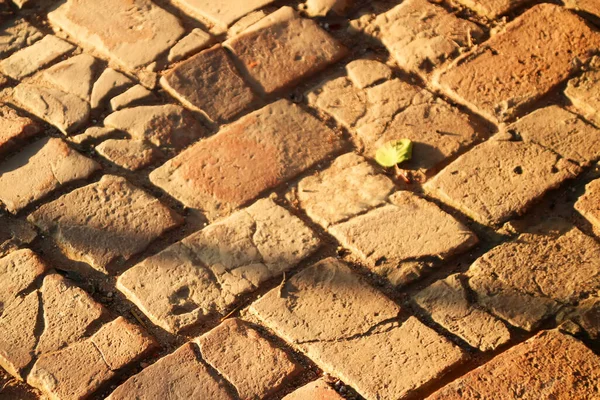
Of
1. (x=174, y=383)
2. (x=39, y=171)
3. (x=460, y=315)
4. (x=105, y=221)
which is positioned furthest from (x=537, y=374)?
(x=39, y=171)

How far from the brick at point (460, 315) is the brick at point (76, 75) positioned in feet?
5.52

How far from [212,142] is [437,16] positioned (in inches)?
45.5

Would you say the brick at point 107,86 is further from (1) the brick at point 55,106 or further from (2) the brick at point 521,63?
(2) the brick at point 521,63

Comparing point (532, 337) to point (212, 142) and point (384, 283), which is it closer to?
point (384, 283)

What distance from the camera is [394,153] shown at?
3.18 meters

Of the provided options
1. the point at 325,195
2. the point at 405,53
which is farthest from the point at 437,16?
the point at 325,195

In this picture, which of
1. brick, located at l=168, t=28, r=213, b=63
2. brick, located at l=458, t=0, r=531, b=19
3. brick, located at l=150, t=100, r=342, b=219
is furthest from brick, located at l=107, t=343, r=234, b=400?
brick, located at l=458, t=0, r=531, b=19

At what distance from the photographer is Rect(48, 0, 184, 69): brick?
3674 millimetres

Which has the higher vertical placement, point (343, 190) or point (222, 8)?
point (222, 8)

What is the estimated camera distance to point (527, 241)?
2.90m

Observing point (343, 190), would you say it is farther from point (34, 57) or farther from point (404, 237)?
point (34, 57)

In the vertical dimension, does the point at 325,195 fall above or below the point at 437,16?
below

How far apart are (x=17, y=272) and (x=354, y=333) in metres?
1.23

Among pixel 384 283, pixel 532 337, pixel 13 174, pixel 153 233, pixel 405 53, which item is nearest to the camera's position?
pixel 532 337
